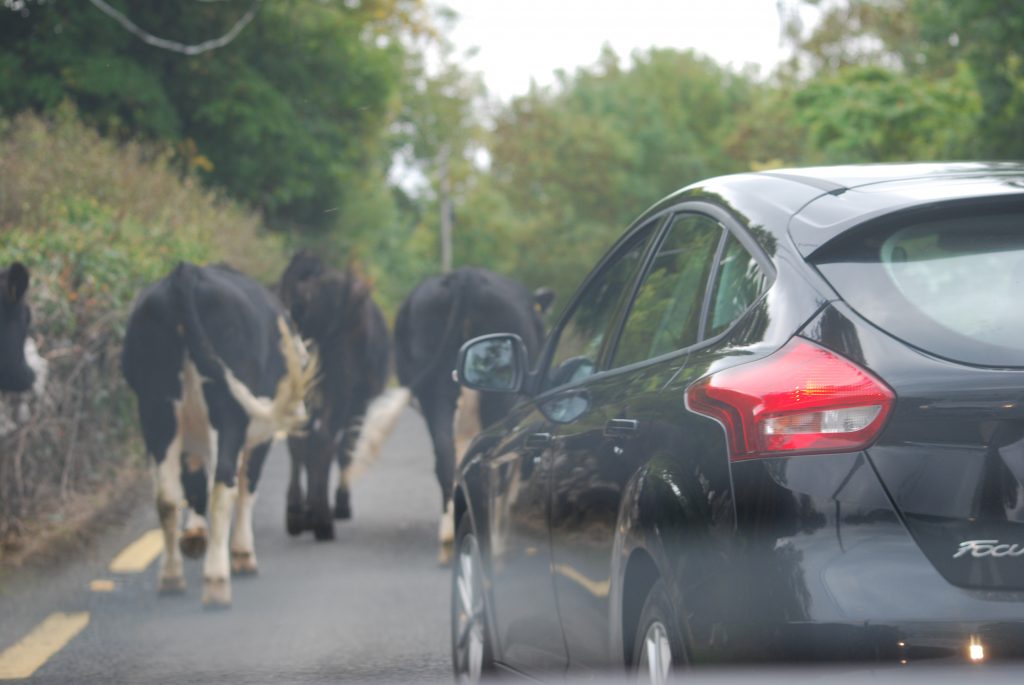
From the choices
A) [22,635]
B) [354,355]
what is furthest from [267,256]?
[22,635]

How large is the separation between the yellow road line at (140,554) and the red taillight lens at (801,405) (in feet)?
21.8

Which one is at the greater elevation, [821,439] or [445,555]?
[821,439]

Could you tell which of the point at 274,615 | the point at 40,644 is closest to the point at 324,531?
the point at 274,615

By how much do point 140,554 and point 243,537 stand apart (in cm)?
82

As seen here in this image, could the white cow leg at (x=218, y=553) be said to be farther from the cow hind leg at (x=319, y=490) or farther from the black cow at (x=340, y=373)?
the black cow at (x=340, y=373)

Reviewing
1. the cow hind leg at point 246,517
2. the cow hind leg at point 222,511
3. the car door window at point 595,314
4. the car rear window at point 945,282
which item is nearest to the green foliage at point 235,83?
the cow hind leg at point 246,517

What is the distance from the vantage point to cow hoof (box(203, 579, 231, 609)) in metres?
8.42

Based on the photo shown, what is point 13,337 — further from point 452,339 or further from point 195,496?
point 452,339

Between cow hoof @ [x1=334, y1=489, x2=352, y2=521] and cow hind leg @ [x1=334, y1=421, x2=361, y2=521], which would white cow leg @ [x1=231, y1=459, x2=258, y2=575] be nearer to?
cow hind leg @ [x1=334, y1=421, x2=361, y2=521]

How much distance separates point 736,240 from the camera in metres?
4.07

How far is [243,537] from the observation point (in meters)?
9.73

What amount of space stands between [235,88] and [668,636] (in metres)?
36.0

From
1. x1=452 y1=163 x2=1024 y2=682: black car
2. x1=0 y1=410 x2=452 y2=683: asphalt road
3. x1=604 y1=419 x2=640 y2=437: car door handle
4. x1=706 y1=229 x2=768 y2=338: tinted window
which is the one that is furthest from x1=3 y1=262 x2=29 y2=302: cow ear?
x1=706 y1=229 x2=768 y2=338: tinted window

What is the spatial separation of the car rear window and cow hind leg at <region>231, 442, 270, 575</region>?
6500 mm
